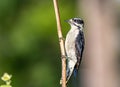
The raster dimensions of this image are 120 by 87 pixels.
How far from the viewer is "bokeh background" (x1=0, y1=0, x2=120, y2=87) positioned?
50.9 ft

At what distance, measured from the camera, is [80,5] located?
54.5ft

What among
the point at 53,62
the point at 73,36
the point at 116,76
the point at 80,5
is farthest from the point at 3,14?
the point at 73,36

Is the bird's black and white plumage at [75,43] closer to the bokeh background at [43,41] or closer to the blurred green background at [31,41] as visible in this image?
the bokeh background at [43,41]

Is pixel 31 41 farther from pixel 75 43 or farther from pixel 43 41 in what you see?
pixel 75 43

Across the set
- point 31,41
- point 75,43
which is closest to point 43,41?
point 31,41

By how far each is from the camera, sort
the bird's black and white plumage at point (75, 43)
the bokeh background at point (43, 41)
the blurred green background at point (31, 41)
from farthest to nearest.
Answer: the blurred green background at point (31, 41) < the bokeh background at point (43, 41) < the bird's black and white plumage at point (75, 43)

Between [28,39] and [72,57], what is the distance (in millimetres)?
12575

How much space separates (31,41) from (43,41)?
499 mm

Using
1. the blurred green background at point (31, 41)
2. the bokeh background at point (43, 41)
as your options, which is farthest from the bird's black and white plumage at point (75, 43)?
the blurred green background at point (31, 41)

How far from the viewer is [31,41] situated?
18.8m

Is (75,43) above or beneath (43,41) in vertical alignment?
above

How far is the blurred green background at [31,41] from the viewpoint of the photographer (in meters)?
18.2

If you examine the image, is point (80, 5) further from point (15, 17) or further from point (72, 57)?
point (72, 57)

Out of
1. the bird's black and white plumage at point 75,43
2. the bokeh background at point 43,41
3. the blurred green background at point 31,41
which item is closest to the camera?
the bird's black and white plumage at point 75,43
